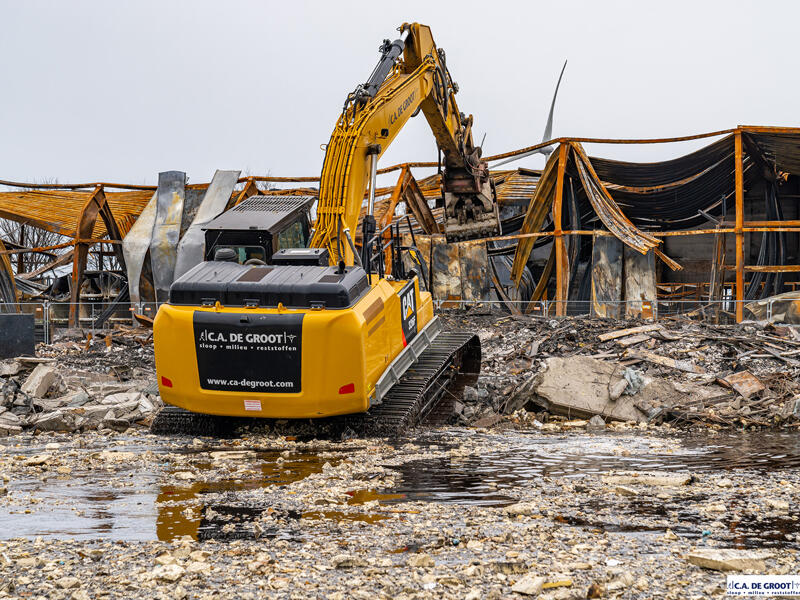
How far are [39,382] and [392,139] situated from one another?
6.03 m

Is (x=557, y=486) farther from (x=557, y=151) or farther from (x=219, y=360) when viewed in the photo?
(x=557, y=151)

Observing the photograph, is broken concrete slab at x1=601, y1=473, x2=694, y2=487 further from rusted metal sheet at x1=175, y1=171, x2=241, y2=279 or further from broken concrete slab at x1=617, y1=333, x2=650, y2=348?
rusted metal sheet at x1=175, y1=171, x2=241, y2=279

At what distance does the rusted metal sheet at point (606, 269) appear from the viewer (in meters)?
22.7

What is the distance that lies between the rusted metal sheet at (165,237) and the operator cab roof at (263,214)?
1103 cm

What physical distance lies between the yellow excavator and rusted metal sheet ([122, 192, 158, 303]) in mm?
13122

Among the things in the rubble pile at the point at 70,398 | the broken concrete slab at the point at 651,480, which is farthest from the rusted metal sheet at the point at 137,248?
the broken concrete slab at the point at 651,480

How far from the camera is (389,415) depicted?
11.3 m

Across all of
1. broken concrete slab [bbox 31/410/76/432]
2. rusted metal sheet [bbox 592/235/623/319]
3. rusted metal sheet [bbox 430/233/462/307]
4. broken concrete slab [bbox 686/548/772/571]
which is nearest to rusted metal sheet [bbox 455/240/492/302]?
rusted metal sheet [bbox 430/233/462/307]

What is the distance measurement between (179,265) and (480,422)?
45.8 ft

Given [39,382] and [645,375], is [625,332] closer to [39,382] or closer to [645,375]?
[645,375]

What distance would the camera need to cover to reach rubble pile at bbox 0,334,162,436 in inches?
483

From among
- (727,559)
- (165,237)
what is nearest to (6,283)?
(165,237)

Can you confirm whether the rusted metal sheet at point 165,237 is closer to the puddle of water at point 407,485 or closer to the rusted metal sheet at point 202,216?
the rusted metal sheet at point 202,216

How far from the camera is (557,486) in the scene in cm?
806
